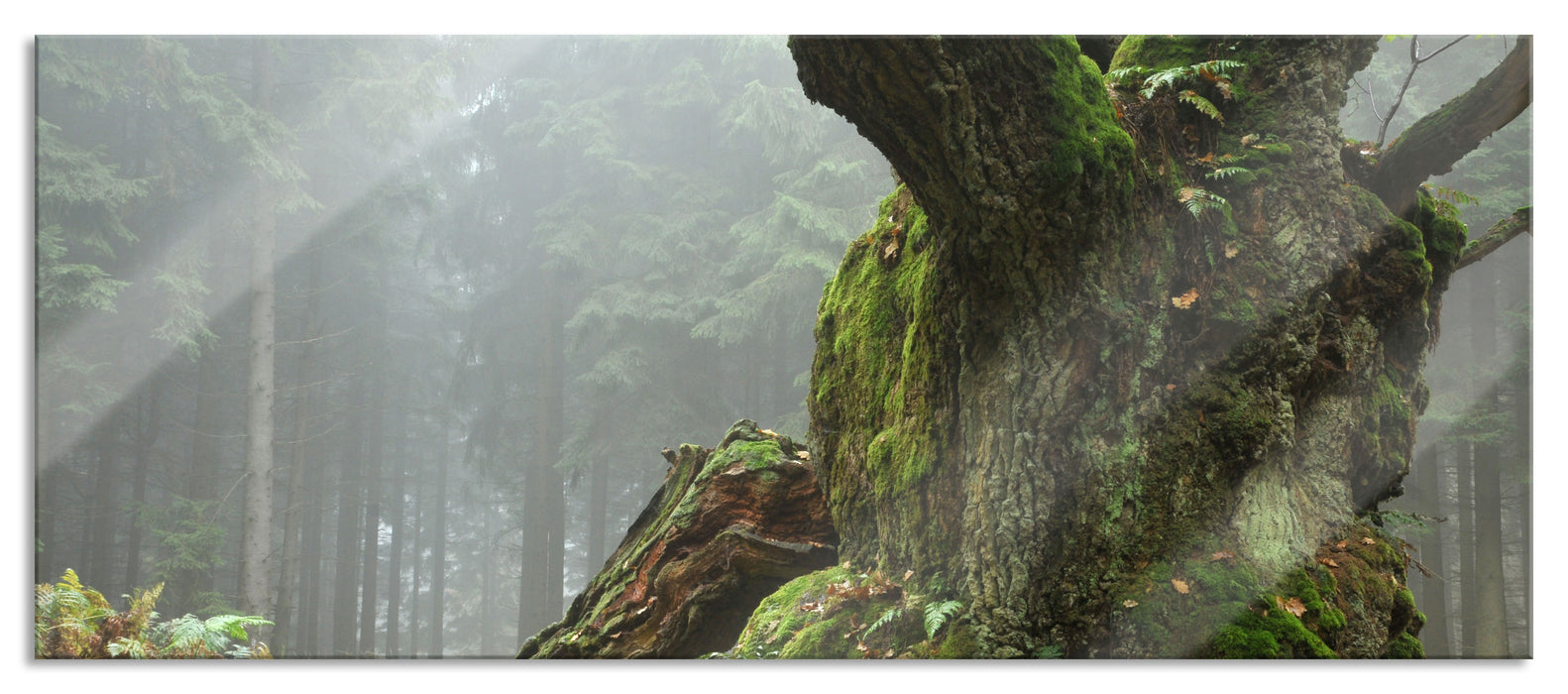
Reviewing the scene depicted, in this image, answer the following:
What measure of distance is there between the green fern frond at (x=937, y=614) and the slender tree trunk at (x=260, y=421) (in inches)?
279

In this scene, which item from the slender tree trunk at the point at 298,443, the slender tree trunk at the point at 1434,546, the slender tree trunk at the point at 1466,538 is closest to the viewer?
the slender tree trunk at the point at 1466,538

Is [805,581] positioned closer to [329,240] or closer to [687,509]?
[687,509]

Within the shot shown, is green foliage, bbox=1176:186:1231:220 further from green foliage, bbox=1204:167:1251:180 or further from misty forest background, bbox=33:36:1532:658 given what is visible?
misty forest background, bbox=33:36:1532:658

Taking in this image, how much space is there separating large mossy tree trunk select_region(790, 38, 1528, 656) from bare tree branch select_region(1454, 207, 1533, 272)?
358mm

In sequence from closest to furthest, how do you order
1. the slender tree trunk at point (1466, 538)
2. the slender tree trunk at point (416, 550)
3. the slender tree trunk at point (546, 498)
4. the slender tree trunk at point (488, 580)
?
the slender tree trunk at point (1466, 538) → the slender tree trunk at point (546, 498) → the slender tree trunk at point (416, 550) → the slender tree trunk at point (488, 580)

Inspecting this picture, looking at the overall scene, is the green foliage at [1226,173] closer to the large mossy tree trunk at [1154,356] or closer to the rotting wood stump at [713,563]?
the large mossy tree trunk at [1154,356]

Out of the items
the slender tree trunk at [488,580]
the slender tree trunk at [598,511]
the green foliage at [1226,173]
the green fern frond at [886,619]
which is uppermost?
the green foliage at [1226,173]

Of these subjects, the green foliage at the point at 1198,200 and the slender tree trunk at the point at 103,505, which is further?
the slender tree trunk at the point at 103,505

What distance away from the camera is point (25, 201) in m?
3.31

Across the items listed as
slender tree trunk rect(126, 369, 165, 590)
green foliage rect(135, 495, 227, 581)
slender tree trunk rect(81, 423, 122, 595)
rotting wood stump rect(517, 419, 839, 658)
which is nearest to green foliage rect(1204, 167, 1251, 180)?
rotting wood stump rect(517, 419, 839, 658)

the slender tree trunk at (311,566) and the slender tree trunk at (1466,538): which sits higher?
the slender tree trunk at (1466,538)

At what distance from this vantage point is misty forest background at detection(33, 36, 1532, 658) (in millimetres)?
4332

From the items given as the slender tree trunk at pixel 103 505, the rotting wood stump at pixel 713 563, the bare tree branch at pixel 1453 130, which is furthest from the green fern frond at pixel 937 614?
the slender tree trunk at pixel 103 505

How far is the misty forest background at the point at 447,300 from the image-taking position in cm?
433
